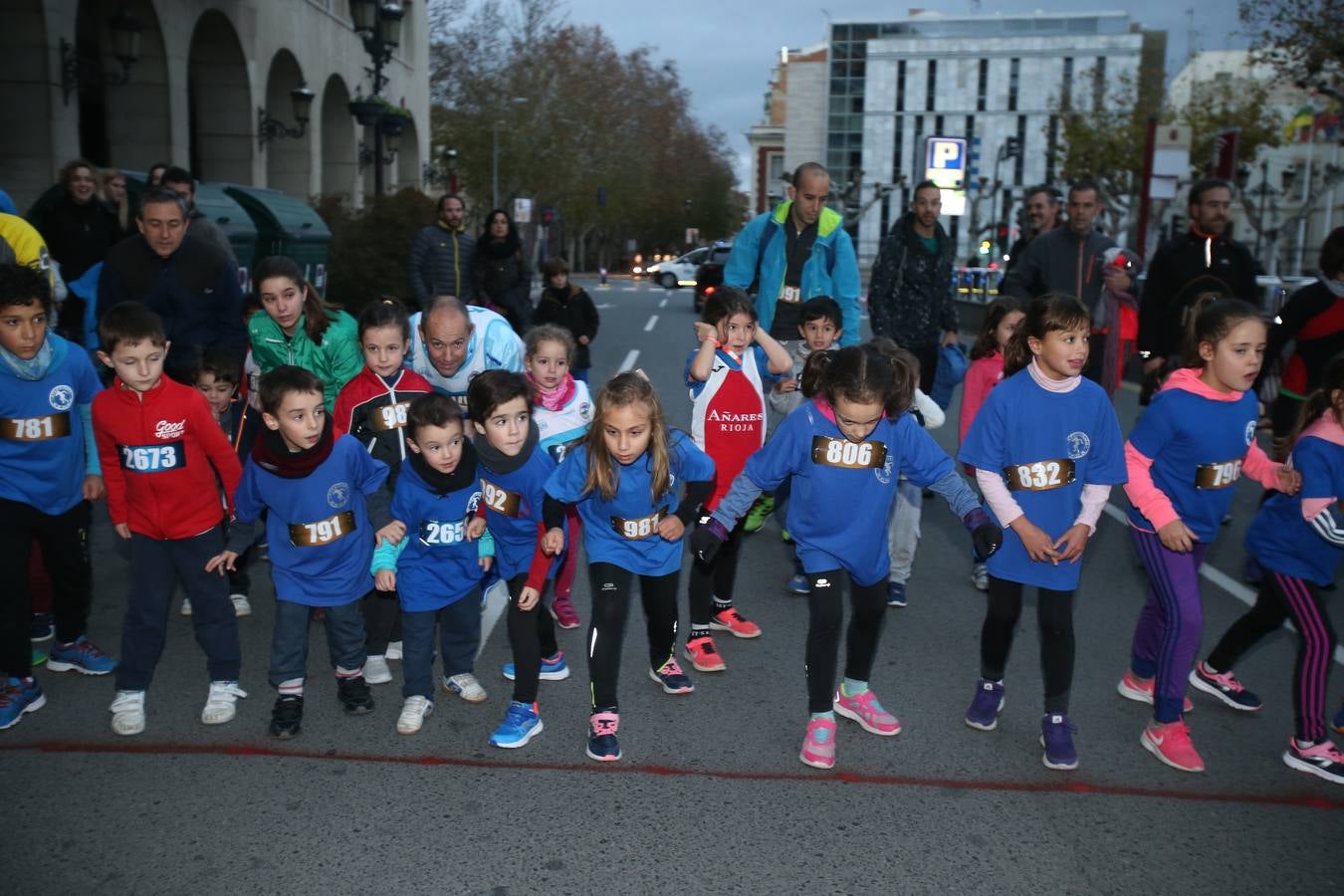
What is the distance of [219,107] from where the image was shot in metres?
23.6

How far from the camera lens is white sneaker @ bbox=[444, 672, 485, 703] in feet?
15.5

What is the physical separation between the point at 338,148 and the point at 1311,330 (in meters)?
29.8

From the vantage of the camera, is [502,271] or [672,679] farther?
[502,271]

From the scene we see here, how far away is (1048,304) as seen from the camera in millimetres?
4102

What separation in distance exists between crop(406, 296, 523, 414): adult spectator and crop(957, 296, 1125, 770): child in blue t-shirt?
7.49ft

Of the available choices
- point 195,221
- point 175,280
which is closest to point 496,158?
point 195,221

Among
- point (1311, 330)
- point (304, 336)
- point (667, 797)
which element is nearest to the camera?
point (667, 797)

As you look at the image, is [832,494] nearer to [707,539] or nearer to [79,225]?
[707,539]

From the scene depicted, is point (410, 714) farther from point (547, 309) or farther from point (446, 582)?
point (547, 309)

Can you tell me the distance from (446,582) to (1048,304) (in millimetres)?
2505

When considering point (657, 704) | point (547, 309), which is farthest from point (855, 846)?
point (547, 309)

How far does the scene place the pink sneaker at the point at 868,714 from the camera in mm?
4403

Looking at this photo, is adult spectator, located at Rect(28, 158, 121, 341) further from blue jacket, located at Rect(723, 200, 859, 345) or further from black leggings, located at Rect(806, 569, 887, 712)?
black leggings, located at Rect(806, 569, 887, 712)

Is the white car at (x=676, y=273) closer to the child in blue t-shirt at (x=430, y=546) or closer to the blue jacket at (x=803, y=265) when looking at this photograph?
the blue jacket at (x=803, y=265)
